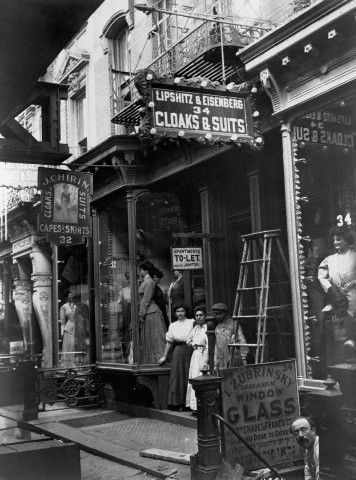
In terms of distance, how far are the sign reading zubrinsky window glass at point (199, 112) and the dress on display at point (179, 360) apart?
14.2 feet

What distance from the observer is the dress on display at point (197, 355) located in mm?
10141

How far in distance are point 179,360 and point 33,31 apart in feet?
26.3

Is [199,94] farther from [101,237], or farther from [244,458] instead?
[101,237]

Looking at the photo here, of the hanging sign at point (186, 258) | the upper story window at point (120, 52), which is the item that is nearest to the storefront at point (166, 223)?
the hanging sign at point (186, 258)

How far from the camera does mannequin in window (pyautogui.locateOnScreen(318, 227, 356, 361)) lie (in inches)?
302

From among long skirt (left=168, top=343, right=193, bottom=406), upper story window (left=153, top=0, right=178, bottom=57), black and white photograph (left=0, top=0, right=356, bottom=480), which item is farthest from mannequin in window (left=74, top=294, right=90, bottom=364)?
upper story window (left=153, top=0, right=178, bottom=57)

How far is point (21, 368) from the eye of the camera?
1166 cm

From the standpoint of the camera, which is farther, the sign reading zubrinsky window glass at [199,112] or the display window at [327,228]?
the display window at [327,228]

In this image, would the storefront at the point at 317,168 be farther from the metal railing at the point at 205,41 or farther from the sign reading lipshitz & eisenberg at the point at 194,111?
the metal railing at the point at 205,41

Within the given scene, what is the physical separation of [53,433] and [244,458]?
16.4 feet

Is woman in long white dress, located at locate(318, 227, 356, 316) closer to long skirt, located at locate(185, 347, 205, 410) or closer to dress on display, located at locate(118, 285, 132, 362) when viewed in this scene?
long skirt, located at locate(185, 347, 205, 410)

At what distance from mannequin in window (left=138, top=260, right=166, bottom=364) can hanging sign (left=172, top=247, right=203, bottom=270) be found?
1.72 metres

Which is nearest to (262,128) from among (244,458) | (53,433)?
(244,458)

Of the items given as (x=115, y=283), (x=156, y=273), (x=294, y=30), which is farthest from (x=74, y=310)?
(x=294, y=30)
